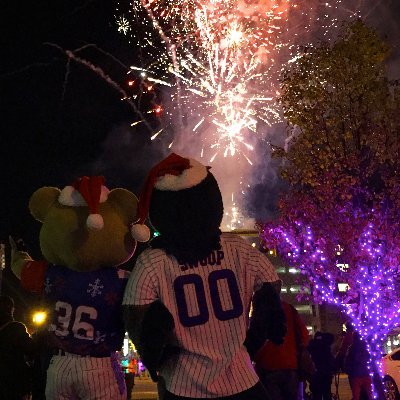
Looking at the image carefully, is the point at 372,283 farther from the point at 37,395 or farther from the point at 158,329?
the point at 158,329

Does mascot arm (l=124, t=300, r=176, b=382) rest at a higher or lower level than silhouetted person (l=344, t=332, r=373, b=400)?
higher

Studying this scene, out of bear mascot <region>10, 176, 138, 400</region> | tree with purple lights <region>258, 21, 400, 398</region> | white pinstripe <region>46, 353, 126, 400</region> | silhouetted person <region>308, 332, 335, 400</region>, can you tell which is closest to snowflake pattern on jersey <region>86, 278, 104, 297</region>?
bear mascot <region>10, 176, 138, 400</region>

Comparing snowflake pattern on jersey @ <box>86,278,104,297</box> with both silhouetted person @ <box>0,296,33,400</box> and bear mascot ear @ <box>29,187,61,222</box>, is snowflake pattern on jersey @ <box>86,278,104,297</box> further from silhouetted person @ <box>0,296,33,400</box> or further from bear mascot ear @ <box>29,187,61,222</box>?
silhouetted person @ <box>0,296,33,400</box>

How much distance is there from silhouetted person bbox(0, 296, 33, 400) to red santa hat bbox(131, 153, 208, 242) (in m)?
3.60

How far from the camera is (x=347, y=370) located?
1003cm

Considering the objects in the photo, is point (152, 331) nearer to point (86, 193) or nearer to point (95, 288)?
point (95, 288)

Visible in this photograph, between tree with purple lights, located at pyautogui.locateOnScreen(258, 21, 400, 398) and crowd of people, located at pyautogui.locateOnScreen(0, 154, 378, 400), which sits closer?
crowd of people, located at pyautogui.locateOnScreen(0, 154, 378, 400)

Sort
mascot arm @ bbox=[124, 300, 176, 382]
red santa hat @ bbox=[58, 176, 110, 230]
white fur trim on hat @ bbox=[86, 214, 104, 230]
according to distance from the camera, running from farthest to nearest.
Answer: red santa hat @ bbox=[58, 176, 110, 230], white fur trim on hat @ bbox=[86, 214, 104, 230], mascot arm @ bbox=[124, 300, 176, 382]

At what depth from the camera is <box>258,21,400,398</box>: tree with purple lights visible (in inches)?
579

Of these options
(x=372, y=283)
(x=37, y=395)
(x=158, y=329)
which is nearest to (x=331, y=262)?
(x=372, y=283)

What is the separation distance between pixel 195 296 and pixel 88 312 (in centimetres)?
145

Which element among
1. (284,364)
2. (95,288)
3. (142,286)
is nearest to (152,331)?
(142,286)

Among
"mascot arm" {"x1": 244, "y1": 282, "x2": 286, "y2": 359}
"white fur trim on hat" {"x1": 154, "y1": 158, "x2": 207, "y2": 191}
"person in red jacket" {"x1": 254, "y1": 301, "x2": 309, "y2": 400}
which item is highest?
"white fur trim on hat" {"x1": 154, "y1": 158, "x2": 207, "y2": 191}

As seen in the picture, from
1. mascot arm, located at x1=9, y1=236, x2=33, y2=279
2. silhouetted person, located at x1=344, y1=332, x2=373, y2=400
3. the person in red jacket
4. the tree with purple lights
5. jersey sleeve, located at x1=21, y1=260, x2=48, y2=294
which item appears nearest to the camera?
jersey sleeve, located at x1=21, y1=260, x2=48, y2=294
